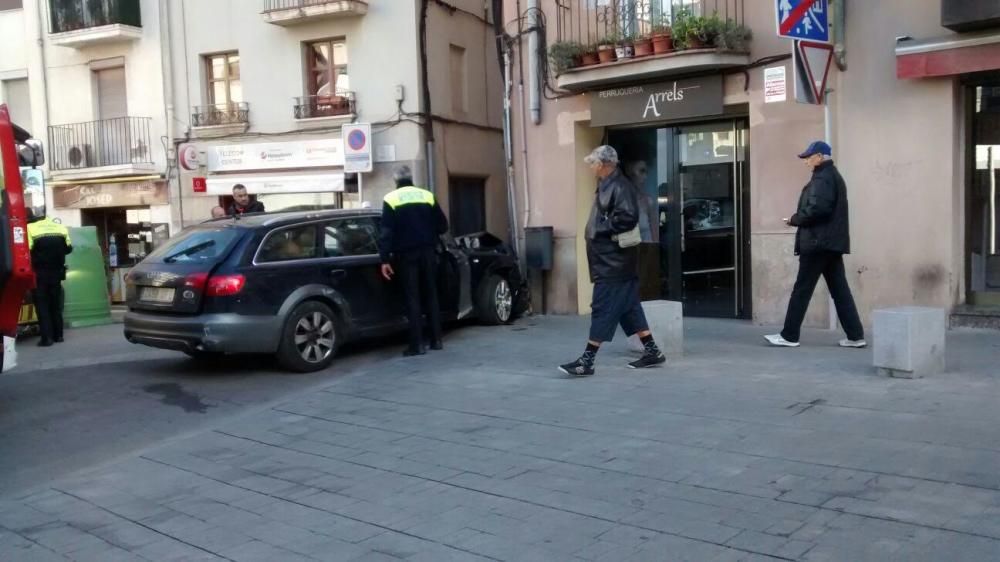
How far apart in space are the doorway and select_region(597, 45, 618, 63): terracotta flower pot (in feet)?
4.14

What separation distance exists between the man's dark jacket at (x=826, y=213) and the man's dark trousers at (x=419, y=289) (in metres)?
3.69

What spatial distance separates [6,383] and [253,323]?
2.72 meters

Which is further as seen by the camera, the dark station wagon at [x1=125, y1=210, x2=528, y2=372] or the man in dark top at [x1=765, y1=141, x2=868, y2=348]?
the dark station wagon at [x1=125, y1=210, x2=528, y2=372]

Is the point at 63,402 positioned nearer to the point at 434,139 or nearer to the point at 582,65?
the point at 582,65

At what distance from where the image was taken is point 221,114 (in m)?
19.4

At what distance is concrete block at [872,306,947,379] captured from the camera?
289 inches

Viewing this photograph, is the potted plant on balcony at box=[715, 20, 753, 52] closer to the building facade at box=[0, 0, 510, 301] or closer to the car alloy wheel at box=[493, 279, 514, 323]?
the car alloy wheel at box=[493, 279, 514, 323]

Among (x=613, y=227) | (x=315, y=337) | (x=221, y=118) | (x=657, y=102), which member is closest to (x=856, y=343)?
(x=613, y=227)

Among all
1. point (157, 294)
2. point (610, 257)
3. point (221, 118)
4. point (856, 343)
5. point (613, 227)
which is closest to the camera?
point (613, 227)

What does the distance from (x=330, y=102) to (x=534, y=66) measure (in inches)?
255

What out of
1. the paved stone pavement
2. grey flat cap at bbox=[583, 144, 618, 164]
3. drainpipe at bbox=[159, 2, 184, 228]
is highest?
drainpipe at bbox=[159, 2, 184, 228]

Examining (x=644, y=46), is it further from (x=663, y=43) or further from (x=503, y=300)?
(x=503, y=300)

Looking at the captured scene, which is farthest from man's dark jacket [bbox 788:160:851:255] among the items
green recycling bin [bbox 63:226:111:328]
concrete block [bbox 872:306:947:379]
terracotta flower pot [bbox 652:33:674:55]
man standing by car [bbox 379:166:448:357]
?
green recycling bin [bbox 63:226:111:328]

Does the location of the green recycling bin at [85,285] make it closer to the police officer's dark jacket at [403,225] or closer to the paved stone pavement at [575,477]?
the police officer's dark jacket at [403,225]
